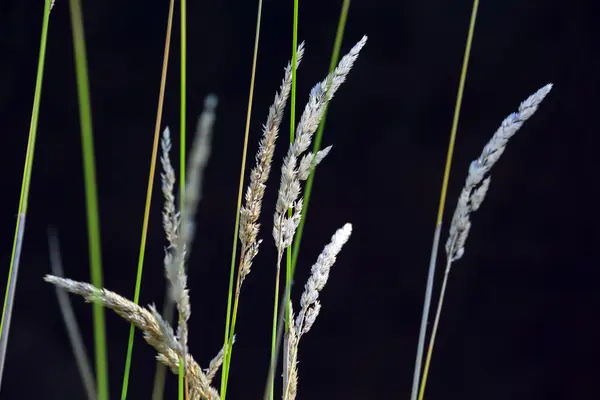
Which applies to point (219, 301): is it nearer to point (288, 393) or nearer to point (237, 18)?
point (237, 18)

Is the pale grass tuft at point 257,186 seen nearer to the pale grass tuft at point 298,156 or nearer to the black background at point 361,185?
the pale grass tuft at point 298,156

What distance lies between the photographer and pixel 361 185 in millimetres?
2062

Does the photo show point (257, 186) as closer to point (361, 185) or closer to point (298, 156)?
point (298, 156)

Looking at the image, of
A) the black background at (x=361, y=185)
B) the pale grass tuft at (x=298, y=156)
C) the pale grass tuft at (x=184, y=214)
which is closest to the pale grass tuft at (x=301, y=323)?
the pale grass tuft at (x=298, y=156)

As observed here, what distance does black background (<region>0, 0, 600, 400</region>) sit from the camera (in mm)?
2035

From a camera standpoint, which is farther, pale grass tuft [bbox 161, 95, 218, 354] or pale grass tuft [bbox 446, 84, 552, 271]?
pale grass tuft [bbox 446, 84, 552, 271]

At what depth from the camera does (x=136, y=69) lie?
6.75 feet

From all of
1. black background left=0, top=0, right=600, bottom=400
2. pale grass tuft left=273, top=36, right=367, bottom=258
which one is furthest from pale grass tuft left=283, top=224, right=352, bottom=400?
black background left=0, top=0, right=600, bottom=400

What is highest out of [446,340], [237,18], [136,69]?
[237,18]

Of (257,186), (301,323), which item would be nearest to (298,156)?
(257,186)

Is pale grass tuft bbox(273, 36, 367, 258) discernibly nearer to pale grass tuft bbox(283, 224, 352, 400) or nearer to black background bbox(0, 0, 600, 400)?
pale grass tuft bbox(283, 224, 352, 400)

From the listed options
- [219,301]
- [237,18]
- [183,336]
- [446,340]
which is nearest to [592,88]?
[446,340]

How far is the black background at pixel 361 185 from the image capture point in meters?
2.04

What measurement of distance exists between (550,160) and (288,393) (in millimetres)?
1573
